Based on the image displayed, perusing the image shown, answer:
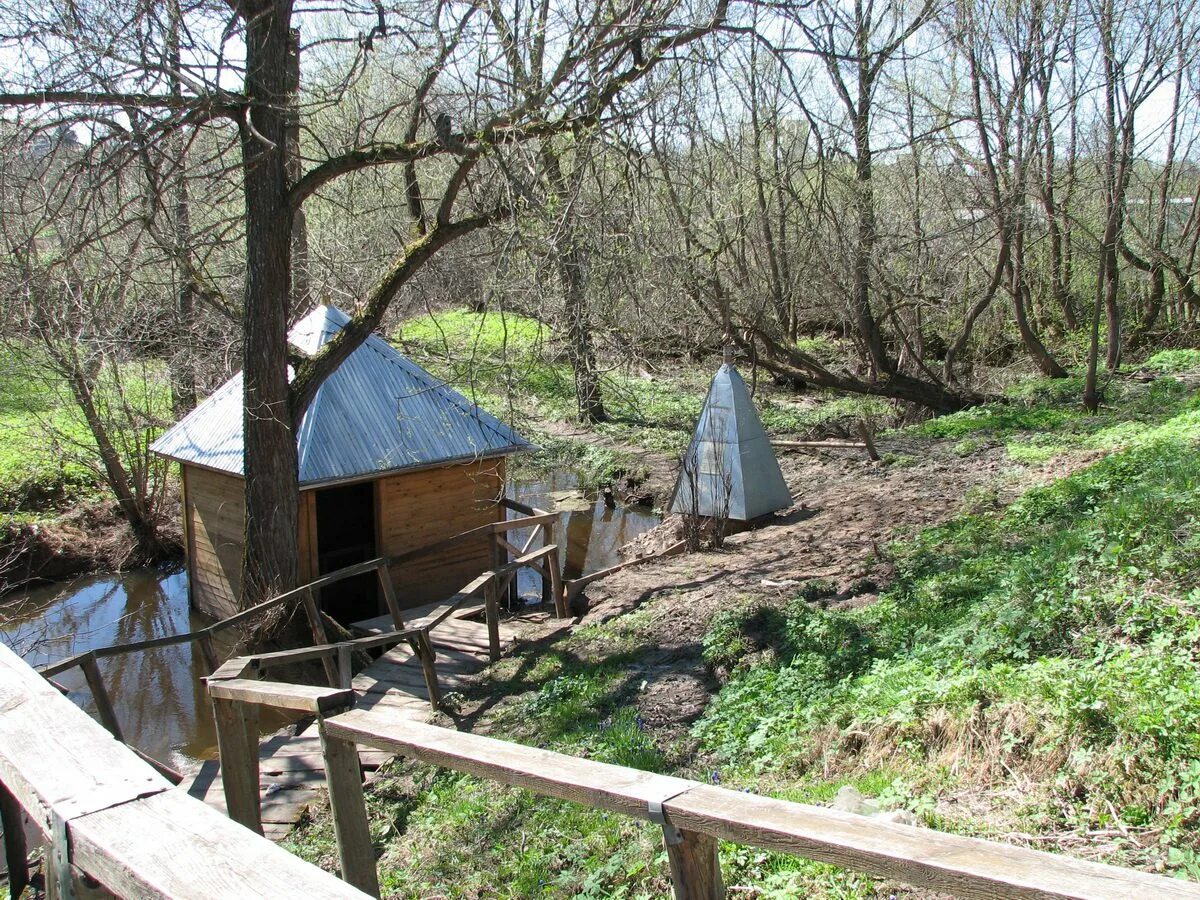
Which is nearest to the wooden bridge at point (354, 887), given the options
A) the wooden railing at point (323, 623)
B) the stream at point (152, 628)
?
the wooden railing at point (323, 623)

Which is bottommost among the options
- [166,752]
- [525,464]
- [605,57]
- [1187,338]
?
[166,752]

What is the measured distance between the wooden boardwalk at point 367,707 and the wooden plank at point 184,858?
5.61 m

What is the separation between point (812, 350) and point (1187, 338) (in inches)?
373

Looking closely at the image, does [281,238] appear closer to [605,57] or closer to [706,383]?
[605,57]

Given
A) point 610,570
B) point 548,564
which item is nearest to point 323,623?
point 548,564

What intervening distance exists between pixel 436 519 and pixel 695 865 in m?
11.9

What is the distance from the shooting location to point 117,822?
1863mm

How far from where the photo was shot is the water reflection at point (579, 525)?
17.9m

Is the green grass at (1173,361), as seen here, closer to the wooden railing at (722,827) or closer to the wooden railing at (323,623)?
the wooden railing at (323,623)

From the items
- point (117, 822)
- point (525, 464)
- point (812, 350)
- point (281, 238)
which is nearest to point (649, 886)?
point (117, 822)

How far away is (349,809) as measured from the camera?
11.9 ft

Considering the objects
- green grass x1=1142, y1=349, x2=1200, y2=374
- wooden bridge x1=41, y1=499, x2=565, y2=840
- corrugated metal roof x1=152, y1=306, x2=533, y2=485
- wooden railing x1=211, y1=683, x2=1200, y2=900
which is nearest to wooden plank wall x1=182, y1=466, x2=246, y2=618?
corrugated metal roof x1=152, y1=306, x2=533, y2=485

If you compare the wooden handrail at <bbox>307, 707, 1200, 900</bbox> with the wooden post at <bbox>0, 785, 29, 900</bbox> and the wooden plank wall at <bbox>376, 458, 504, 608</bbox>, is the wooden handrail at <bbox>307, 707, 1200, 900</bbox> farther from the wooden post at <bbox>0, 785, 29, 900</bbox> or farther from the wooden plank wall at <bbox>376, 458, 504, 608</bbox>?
the wooden plank wall at <bbox>376, 458, 504, 608</bbox>

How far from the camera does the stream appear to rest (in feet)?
41.1
